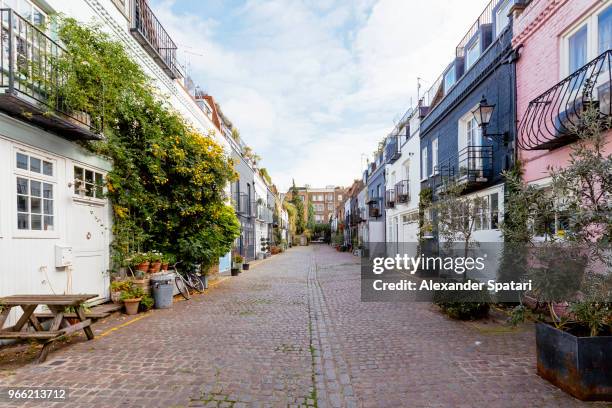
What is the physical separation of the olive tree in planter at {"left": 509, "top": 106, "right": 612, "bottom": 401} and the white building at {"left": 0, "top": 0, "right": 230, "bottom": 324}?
263 inches

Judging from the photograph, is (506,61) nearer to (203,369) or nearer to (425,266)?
(425,266)

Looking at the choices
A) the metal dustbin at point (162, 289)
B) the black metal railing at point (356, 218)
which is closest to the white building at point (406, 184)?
the black metal railing at point (356, 218)

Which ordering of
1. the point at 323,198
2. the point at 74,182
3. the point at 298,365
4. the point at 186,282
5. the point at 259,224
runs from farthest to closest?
the point at 323,198 < the point at 259,224 < the point at 186,282 < the point at 74,182 < the point at 298,365

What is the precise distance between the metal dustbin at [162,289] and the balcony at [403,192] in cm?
1137

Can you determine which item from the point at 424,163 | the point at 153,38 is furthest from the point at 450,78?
the point at 153,38

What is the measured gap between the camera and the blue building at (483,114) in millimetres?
7863

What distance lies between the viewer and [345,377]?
160 inches

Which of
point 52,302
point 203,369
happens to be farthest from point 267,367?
point 52,302

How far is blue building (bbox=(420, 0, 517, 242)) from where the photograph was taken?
7863 millimetres

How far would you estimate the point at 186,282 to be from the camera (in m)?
9.68

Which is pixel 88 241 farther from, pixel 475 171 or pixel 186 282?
pixel 475 171

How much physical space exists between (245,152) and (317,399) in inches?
732

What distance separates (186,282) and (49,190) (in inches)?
177

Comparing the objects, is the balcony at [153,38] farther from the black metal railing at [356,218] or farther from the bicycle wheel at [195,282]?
the black metal railing at [356,218]
